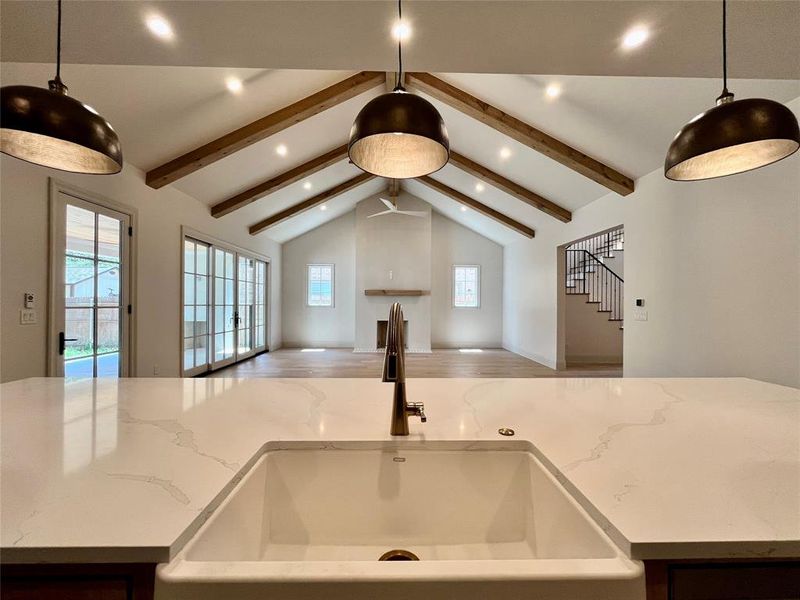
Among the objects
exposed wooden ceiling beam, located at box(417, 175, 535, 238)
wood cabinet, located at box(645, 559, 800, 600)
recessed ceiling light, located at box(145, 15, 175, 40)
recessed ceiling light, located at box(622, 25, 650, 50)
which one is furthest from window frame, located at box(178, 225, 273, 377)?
wood cabinet, located at box(645, 559, 800, 600)

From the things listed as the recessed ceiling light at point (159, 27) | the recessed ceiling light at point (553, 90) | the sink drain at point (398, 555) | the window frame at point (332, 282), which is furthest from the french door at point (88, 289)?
the window frame at point (332, 282)

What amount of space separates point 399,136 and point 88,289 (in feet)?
11.8

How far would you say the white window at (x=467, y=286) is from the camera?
365 inches

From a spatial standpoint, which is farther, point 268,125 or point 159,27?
point 268,125

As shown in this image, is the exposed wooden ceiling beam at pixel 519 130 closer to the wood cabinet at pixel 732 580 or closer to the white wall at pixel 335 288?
the wood cabinet at pixel 732 580

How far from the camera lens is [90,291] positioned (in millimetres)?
3363

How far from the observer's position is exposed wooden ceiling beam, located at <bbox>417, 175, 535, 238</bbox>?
7.30 metres

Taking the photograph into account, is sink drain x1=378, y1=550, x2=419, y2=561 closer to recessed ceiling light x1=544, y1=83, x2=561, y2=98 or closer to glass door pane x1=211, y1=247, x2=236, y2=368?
recessed ceiling light x1=544, y1=83, x2=561, y2=98

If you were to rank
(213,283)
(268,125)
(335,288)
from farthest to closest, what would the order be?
(335,288)
(213,283)
(268,125)

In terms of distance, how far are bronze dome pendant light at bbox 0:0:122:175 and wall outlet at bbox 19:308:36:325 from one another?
6.98 feet

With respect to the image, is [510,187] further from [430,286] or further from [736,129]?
[736,129]

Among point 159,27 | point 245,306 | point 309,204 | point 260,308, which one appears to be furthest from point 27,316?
point 260,308

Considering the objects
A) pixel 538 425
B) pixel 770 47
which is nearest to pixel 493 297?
pixel 770 47

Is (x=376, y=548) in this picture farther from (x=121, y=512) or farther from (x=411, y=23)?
(x=411, y=23)
